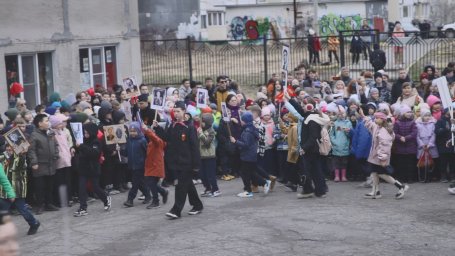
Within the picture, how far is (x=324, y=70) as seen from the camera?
29.6 m

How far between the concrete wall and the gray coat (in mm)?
6465

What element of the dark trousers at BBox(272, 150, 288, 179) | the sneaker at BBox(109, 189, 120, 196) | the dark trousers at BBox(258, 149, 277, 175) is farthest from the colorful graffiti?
the sneaker at BBox(109, 189, 120, 196)

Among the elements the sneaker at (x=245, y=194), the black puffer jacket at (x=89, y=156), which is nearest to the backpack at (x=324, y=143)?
the sneaker at (x=245, y=194)

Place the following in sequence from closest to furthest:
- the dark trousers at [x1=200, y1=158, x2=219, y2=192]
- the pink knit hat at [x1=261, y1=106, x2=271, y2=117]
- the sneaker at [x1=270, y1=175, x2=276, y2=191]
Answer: the dark trousers at [x1=200, y1=158, x2=219, y2=192] → the sneaker at [x1=270, y1=175, x2=276, y2=191] → the pink knit hat at [x1=261, y1=106, x2=271, y2=117]

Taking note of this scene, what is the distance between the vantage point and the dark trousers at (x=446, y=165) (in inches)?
620

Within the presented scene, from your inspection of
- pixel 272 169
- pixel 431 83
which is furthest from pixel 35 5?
pixel 431 83

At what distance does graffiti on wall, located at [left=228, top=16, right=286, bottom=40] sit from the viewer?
5497cm

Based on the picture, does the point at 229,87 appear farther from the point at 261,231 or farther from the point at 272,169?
the point at 261,231

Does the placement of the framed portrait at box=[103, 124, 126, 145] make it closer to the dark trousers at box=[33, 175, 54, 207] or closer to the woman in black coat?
the woman in black coat

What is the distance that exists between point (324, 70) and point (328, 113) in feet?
43.7

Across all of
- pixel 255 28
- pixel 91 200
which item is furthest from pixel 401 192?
pixel 255 28

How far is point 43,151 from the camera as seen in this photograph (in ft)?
46.3

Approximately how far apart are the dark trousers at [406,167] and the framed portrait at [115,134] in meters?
5.25

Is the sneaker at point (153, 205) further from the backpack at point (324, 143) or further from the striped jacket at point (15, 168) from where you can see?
the backpack at point (324, 143)
